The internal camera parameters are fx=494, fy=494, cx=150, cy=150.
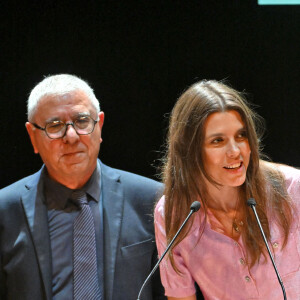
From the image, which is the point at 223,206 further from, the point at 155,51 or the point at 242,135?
the point at 155,51

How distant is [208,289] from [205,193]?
38 centimetres

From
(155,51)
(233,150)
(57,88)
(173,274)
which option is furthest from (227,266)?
(155,51)

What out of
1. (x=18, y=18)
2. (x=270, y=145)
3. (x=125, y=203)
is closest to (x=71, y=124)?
(x=125, y=203)

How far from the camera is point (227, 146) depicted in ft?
5.96

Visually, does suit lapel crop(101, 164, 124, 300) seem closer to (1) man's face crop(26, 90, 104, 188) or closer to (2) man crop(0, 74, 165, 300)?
(2) man crop(0, 74, 165, 300)

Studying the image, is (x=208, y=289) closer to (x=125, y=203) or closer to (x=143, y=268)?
(x=143, y=268)

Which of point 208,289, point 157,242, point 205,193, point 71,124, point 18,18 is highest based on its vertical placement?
point 18,18

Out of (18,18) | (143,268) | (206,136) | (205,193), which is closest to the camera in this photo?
(206,136)

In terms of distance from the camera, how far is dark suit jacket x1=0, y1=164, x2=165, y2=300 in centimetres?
206

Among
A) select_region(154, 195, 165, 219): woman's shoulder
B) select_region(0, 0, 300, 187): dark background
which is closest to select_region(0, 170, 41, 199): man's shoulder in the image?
select_region(0, 0, 300, 187): dark background

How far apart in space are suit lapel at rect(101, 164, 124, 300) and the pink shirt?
214 mm

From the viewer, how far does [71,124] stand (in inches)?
85.7

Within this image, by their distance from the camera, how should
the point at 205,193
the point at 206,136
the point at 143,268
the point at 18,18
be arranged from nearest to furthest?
the point at 206,136, the point at 205,193, the point at 143,268, the point at 18,18

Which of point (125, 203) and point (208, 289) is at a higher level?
point (125, 203)
